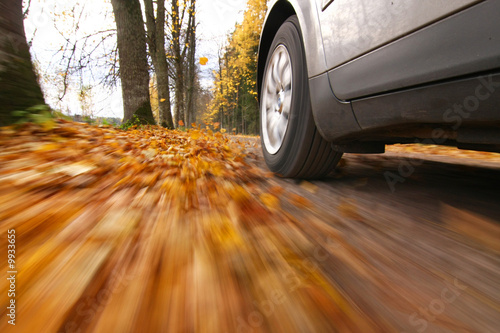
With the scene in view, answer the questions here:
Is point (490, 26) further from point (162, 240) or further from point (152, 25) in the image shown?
point (152, 25)

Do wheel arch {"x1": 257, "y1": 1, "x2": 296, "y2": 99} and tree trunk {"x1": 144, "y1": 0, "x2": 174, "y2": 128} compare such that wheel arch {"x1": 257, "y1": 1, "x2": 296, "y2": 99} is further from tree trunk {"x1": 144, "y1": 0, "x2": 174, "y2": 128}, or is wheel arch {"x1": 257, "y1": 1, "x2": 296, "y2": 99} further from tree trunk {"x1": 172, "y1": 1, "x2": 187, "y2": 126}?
tree trunk {"x1": 172, "y1": 1, "x2": 187, "y2": 126}

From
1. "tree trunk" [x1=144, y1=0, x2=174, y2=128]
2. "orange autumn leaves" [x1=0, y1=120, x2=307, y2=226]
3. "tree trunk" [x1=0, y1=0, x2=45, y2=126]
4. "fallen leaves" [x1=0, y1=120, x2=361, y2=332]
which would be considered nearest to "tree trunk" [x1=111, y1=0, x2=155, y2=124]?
"tree trunk" [x1=144, y1=0, x2=174, y2=128]

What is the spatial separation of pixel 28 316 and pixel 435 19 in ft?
5.14

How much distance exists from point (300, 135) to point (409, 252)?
3.71 feet

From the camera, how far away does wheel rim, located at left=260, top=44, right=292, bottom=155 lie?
2.22m

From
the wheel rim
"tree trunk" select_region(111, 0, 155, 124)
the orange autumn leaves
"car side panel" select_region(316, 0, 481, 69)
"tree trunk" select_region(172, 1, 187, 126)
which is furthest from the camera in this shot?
"tree trunk" select_region(172, 1, 187, 126)

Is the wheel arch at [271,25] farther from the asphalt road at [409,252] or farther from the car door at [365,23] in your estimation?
the asphalt road at [409,252]

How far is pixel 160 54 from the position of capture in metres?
8.93

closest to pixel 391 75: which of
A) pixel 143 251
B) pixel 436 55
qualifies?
pixel 436 55

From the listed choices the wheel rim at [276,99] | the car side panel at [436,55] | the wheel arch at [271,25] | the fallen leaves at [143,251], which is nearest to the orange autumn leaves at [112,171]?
the fallen leaves at [143,251]

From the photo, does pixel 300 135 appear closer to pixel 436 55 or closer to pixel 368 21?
pixel 368 21

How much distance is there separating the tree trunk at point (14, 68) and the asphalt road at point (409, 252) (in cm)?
261

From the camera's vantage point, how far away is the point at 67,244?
88 cm

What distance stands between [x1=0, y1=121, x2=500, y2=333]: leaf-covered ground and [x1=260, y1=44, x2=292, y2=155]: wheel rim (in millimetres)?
912
